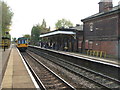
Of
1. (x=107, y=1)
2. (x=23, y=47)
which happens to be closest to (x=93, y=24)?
(x=107, y=1)

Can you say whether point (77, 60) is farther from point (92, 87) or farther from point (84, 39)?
point (84, 39)

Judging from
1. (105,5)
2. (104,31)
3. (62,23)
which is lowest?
(104,31)

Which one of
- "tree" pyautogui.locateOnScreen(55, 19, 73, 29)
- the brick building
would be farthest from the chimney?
"tree" pyautogui.locateOnScreen(55, 19, 73, 29)

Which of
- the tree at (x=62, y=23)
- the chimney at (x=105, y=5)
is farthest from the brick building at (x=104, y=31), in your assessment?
the tree at (x=62, y=23)

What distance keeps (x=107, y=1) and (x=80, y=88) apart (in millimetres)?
24692

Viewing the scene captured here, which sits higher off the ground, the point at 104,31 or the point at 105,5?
the point at 105,5

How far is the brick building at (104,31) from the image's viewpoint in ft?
69.5

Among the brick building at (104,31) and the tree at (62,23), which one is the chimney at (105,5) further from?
the tree at (62,23)

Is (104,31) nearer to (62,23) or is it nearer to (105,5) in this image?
(105,5)

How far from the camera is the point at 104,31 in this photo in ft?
78.4

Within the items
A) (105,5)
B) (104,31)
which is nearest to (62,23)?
(105,5)

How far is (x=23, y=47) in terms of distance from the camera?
104 ft

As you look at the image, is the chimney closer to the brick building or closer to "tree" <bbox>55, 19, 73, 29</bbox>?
the brick building

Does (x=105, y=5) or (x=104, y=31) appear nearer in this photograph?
(x=104, y=31)
